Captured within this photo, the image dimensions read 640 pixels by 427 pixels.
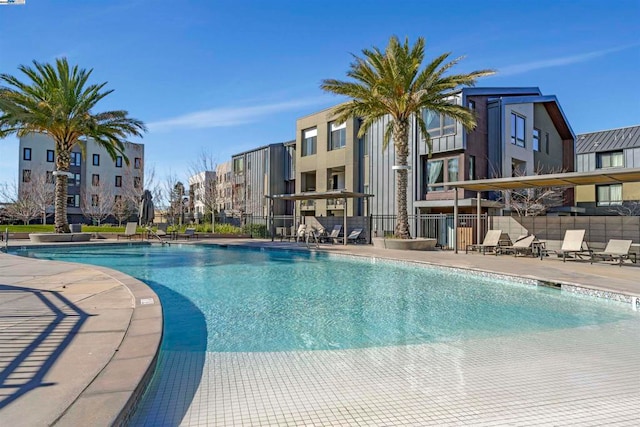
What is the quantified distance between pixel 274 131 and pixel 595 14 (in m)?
27.3

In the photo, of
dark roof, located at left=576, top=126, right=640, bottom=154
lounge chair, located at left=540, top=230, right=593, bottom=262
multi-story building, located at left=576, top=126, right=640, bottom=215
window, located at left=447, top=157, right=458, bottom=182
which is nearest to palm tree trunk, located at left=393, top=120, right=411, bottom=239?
window, located at left=447, top=157, right=458, bottom=182

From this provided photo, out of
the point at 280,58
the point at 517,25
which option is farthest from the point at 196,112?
the point at 517,25

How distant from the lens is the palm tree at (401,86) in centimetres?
1633

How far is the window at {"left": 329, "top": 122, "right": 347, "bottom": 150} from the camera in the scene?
2769cm

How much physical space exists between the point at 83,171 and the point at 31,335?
48.4 metres

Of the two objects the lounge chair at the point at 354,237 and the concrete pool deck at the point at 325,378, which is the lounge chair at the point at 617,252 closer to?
the concrete pool deck at the point at 325,378

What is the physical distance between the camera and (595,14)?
1463cm

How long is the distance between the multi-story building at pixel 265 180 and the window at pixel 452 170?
15085 millimetres

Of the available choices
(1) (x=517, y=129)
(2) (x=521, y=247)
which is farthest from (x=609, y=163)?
(2) (x=521, y=247)

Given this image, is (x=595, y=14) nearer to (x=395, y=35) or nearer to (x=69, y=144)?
(x=395, y=35)

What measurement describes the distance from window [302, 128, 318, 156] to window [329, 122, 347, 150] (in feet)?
5.38

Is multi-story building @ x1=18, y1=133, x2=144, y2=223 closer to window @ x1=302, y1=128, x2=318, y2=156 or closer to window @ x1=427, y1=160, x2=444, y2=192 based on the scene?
window @ x1=302, y1=128, x2=318, y2=156

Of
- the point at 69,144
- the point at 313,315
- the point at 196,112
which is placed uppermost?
the point at 196,112

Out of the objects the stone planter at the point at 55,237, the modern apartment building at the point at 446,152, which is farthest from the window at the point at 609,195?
the stone planter at the point at 55,237
